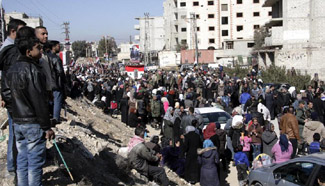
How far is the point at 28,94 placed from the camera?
472 centimetres

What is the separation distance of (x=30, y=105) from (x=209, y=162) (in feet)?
17.6

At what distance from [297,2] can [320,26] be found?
432 centimetres

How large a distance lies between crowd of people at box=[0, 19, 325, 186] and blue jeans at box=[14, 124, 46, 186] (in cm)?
1

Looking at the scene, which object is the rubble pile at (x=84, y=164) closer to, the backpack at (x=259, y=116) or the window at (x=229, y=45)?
the backpack at (x=259, y=116)

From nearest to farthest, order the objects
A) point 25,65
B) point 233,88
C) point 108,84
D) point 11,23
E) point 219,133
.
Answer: point 25,65, point 11,23, point 219,133, point 233,88, point 108,84

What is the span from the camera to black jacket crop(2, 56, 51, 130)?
471cm

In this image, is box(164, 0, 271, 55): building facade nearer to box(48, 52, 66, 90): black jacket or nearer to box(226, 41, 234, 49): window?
box(226, 41, 234, 49): window

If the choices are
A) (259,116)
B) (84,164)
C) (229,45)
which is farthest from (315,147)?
(229,45)

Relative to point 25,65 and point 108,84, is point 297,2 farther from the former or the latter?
point 25,65

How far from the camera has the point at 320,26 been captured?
42.8 m

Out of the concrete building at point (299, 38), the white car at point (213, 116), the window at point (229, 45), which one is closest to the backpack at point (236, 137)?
the white car at point (213, 116)

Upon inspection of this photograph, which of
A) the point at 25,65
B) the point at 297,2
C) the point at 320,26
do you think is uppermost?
the point at 297,2

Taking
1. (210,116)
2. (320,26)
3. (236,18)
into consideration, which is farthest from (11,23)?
(236,18)

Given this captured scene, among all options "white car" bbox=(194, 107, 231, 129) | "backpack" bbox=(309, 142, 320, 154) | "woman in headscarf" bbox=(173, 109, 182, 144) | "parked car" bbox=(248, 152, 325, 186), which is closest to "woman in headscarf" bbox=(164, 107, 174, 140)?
"woman in headscarf" bbox=(173, 109, 182, 144)
